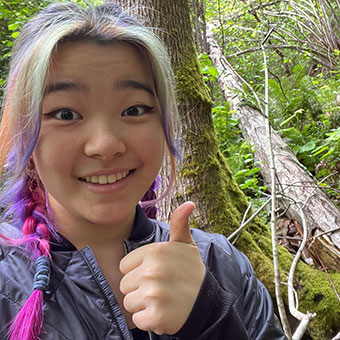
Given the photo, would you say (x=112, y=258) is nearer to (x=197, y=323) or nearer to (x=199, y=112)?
(x=197, y=323)

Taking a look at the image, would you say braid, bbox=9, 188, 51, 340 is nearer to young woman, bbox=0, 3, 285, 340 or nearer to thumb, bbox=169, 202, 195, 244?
young woman, bbox=0, 3, 285, 340

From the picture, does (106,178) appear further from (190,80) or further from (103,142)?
(190,80)

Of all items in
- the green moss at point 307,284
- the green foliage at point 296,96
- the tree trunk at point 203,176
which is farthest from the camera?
the green foliage at point 296,96

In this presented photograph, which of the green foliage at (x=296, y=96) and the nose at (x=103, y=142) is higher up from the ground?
the green foliage at (x=296, y=96)

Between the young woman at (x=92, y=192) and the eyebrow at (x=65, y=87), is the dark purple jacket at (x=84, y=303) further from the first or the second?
the eyebrow at (x=65, y=87)

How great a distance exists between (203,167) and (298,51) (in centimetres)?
582

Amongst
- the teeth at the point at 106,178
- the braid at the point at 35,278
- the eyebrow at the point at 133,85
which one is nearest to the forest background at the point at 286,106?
the eyebrow at the point at 133,85

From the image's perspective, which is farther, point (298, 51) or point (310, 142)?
point (298, 51)

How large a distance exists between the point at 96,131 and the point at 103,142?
0.04m

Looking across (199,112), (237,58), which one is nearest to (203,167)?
(199,112)

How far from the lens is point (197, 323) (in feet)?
3.27

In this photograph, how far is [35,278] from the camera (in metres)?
1.08

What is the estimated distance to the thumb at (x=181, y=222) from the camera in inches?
39.8

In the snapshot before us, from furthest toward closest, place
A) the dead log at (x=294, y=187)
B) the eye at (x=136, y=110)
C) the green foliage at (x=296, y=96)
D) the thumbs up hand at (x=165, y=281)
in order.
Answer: the green foliage at (x=296, y=96) → the dead log at (x=294, y=187) → the eye at (x=136, y=110) → the thumbs up hand at (x=165, y=281)
